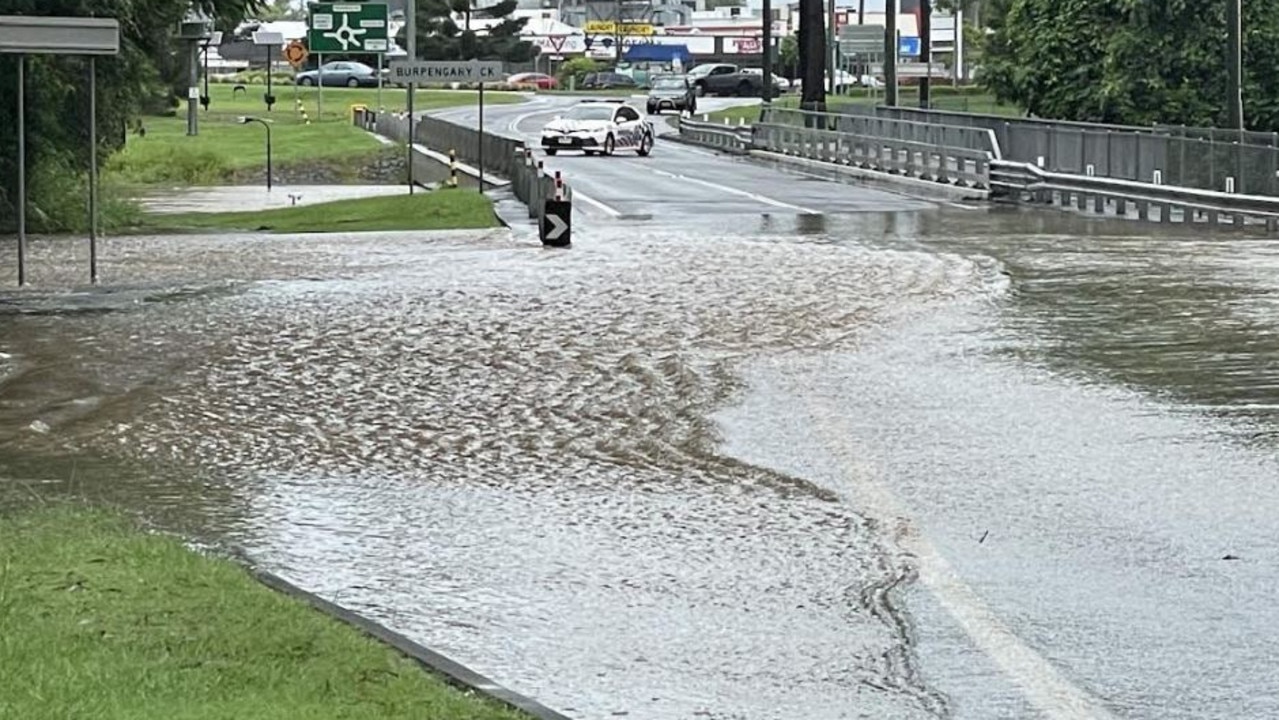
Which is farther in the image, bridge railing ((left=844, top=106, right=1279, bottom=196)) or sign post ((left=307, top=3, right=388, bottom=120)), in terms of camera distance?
sign post ((left=307, top=3, right=388, bottom=120))

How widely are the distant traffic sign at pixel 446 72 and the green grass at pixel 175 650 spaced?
31392 millimetres

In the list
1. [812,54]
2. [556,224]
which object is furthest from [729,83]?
[556,224]

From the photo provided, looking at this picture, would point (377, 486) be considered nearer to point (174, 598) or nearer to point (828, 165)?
point (174, 598)

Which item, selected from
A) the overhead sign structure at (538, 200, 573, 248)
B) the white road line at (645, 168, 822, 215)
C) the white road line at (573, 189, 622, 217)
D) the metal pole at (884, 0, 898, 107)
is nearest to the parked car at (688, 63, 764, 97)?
the metal pole at (884, 0, 898, 107)

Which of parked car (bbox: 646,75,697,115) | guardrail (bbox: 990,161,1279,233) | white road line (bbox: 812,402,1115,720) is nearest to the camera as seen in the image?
white road line (bbox: 812,402,1115,720)

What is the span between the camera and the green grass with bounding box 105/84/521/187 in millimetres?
58812

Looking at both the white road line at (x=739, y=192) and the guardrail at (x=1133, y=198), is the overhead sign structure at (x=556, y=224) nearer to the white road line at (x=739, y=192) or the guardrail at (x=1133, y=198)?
the white road line at (x=739, y=192)

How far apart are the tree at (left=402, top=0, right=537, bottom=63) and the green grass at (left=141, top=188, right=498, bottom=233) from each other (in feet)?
265

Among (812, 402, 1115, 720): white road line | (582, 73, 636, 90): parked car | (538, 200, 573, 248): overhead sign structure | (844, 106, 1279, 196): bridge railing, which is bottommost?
(812, 402, 1115, 720): white road line

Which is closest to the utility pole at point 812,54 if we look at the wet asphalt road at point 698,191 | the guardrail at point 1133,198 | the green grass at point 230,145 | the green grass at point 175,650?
the wet asphalt road at point 698,191

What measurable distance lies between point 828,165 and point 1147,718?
47.6m

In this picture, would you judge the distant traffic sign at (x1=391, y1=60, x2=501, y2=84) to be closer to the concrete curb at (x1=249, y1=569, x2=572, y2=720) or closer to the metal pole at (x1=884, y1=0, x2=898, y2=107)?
the metal pole at (x1=884, y1=0, x2=898, y2=107)

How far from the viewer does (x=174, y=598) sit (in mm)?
9102

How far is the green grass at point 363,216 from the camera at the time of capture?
3638 cm
